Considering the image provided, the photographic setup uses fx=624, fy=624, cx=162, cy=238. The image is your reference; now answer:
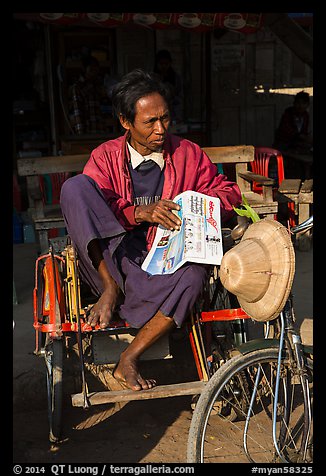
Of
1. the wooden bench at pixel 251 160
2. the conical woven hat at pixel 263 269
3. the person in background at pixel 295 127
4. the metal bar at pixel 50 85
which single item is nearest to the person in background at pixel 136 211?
the conical woven hat at pixel 263 269

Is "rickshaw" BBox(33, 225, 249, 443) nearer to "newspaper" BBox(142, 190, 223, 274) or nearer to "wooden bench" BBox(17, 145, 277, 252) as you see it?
"newspaper" BBox(142, 190, 223, 274)

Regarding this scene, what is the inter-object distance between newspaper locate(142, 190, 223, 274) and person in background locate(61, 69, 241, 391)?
0.06 m

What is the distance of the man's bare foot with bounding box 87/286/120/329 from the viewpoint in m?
3.04

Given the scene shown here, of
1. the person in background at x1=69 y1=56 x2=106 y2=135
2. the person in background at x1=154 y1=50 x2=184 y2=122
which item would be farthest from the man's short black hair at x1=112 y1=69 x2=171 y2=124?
the person in background at x1=69 y1=56 x2=106 y2=135

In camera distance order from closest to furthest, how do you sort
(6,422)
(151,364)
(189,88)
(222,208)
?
(6,422) < (222,208) < (151,364) < (189,88)

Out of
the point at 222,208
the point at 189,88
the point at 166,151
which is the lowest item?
Result: the point at 222,208

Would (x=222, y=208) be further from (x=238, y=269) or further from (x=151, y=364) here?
(x=151, y=364)

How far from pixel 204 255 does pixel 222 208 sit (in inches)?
17.1

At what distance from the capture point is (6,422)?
294 centimetres

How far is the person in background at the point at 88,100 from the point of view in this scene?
8.66 m

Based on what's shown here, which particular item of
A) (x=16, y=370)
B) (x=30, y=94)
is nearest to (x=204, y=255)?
(x=16, y=370)

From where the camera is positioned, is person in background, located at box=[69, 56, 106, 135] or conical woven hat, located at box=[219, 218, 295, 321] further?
person in background, located at box=[69, 56, 106, 135]

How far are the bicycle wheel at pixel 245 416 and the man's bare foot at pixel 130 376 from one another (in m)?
0.35

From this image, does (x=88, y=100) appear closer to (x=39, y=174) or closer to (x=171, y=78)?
(x=171, y=78)
